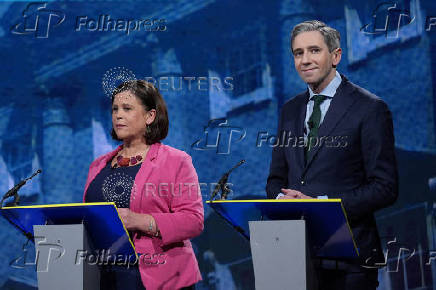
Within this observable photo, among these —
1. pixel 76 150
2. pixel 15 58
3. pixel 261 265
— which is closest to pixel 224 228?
pixel 76 150

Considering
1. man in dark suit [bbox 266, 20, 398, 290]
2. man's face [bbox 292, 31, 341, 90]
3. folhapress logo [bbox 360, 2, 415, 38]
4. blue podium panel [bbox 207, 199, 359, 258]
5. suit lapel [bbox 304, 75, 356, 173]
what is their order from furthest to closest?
folhapress logo [bbox 360, 2, 415, 38] < man's face [bbox 292, 31, 341, 90] < suit lapel [bbox 304, 75, 356, 173] < man in dark suit [bbox 266, 20, 398, 290] < blue podium panel [bbox 207, 199, 359, 258]

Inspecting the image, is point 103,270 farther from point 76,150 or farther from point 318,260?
point 76,150

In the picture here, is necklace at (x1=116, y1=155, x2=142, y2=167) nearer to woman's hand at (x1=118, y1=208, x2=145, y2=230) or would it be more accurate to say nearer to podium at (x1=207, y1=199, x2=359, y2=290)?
woman's hand at (x1=118, y1=208, x2=145, y2=230)

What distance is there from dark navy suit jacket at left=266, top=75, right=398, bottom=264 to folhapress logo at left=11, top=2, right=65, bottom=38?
9.08 ft

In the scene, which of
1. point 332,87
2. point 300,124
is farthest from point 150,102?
point 332,87

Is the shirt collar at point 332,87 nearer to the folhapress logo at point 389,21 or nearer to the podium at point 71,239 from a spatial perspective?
the podium at point 71,239

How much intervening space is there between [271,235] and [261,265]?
0.11 meters

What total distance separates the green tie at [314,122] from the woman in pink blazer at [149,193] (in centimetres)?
51

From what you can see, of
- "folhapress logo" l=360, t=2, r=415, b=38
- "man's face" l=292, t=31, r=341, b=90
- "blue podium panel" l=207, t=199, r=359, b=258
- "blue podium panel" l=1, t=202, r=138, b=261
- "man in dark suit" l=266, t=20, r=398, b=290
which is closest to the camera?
"blue podium panel" l=207, t=199, r=359, b=258

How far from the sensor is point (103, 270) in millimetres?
2299

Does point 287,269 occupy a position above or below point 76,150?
below

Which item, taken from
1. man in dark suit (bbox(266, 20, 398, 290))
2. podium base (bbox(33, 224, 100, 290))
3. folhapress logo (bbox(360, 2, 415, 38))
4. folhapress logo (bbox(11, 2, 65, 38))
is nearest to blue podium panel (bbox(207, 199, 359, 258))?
man in dark suit (bbox(266, 20, 398, 290))

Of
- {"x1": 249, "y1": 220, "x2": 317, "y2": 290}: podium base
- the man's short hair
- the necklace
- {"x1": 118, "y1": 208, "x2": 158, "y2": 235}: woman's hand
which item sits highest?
the man's short hair

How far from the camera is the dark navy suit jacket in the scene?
218 cm
